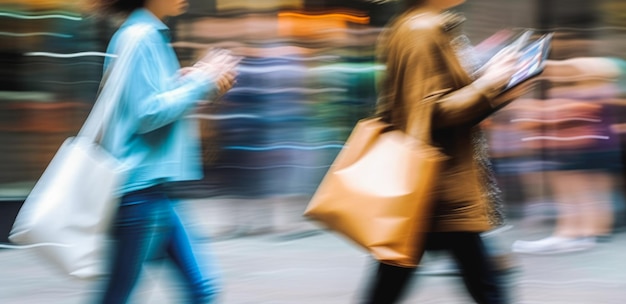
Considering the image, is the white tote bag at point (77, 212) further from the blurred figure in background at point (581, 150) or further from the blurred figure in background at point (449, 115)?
the blurred figure in background at point (581, 150)

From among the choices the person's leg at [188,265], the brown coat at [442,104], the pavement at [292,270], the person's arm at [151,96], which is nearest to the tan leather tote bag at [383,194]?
the brown coat at [442,104]

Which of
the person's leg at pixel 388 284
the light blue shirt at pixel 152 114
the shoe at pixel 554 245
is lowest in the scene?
the shoe at pixel 554 245

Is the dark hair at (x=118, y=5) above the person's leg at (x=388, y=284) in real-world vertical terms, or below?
above

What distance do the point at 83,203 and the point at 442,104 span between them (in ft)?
3.85

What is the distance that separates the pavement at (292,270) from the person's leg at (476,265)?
3.99 feet

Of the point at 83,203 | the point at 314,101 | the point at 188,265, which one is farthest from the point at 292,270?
the point at 83,203

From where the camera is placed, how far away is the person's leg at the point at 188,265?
3.36 meters

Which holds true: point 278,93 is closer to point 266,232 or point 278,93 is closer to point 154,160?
point 266,232

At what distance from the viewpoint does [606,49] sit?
7.63 m

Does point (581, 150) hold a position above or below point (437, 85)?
below

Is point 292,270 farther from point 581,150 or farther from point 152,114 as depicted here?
point 152,114

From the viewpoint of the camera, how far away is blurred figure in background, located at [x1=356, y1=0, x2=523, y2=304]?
3.16 m

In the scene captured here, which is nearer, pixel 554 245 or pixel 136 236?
pixel 136 236

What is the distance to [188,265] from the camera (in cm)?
338
